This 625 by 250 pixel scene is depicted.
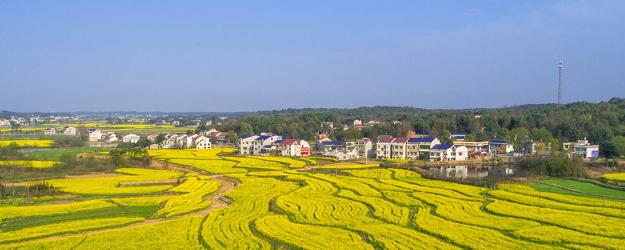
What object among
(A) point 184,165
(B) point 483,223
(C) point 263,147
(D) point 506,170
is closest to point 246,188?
(B) point 483,223

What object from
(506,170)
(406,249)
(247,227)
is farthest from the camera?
(506,170)

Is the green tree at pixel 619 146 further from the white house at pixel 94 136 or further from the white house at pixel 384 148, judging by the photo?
the white house at pixel 94 136

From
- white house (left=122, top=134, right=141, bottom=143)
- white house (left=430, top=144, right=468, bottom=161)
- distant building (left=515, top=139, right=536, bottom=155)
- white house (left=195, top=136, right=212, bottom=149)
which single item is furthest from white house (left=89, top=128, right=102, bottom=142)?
distant building (left=515, top=139, right=536, bottom=155)

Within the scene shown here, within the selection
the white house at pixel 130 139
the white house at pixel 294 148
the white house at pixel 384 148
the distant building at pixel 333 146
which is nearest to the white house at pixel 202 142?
the white house at pixel 294 148

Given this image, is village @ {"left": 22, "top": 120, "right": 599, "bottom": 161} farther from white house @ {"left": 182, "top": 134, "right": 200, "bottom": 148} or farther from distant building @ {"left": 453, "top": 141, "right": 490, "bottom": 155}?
white house @ {"left": 182, "top": 134, "right": 200, "bottom": 148}

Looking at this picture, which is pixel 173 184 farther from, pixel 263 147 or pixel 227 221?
pixel 263 147

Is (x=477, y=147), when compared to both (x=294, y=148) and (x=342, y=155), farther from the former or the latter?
(x=294, y=148)
